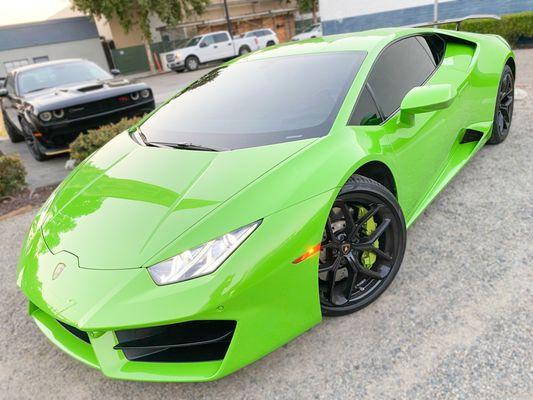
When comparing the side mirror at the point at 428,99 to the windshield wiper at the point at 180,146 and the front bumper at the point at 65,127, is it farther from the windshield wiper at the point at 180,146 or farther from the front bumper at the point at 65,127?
the front bumper at the point at 65,127

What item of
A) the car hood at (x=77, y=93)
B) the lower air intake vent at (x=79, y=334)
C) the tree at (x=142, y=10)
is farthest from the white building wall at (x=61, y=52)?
the lower air intake vent at (x=79, y=334)

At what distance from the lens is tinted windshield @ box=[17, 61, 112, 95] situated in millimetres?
6463

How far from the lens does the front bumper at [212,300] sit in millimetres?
1501

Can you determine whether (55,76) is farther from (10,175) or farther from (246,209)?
(246,209)

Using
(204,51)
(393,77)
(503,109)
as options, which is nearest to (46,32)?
(204,51)

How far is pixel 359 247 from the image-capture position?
2029mm

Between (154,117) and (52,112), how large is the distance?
3.28 m

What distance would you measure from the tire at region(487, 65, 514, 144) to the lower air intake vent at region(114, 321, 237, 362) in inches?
122

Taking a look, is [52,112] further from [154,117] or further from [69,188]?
[69,188]

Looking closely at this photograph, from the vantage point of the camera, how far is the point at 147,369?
1.59 meters

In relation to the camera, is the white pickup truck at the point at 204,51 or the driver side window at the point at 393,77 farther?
the white pickup truck at the point at 204,51

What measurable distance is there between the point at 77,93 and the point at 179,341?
5.08 meters

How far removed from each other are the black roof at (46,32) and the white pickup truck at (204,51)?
22.5 feet

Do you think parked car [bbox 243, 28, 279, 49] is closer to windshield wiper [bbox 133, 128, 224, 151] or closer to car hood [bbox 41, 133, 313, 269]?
windshield wiper [bbox 133, 128, 224, 151]
